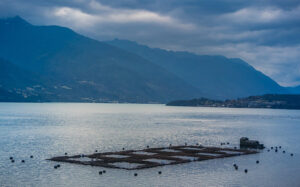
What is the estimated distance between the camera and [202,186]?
57.8m

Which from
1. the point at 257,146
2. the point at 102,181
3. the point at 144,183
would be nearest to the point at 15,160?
the point at 102,181

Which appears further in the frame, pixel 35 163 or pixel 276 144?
pixel 276 144

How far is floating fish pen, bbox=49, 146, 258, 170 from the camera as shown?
7220 centimetres

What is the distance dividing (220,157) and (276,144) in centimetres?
3886

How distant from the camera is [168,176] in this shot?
63531 mm

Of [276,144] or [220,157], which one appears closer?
[220,157]

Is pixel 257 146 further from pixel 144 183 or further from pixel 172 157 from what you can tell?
pixel 144 183

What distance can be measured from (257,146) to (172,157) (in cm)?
3405

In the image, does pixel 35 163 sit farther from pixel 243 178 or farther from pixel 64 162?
pixel 243 178

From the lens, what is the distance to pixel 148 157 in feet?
262

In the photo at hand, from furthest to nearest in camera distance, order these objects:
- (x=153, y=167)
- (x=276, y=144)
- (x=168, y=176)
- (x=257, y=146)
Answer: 1. (x=276, y=144)
2. (x=257, y=146)
3. (x=153, y=167)
4. (x=168, y=176)

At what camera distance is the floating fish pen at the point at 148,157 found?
72200 mm

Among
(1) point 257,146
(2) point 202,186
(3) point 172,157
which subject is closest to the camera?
(2) point 202,186

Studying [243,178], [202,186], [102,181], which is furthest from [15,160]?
[243,178]
